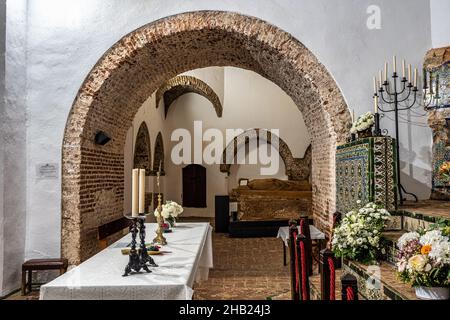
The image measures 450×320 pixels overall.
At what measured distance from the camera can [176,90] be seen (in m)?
12.6

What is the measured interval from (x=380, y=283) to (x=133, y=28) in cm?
426

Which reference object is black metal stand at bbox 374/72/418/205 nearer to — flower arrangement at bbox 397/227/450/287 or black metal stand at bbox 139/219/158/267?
flower arrangement at bbox 397/227/450/287

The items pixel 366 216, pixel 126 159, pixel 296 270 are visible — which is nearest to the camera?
pixel 296 270

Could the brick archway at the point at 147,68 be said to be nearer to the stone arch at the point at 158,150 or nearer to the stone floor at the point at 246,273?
the stone floor at the point at 246,273

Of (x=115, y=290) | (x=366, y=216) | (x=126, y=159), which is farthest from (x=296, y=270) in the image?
(x=126, y=159)

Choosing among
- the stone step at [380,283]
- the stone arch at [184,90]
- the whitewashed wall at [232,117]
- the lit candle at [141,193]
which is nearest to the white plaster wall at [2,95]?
the lit candle at [141,193]

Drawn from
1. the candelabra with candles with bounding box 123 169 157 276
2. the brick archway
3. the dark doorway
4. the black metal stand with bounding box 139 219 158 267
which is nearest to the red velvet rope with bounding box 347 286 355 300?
the candelabra with candles with bounding box 123 169 157 276

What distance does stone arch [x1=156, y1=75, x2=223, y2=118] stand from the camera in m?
11.2

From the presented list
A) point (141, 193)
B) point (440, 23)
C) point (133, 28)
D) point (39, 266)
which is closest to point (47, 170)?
point (39, 266)

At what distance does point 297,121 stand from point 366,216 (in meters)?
9.22

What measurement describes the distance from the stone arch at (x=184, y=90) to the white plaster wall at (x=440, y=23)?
7.19m

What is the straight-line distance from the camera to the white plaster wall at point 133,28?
511 cm

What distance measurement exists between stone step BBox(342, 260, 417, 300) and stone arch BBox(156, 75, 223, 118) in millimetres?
8543

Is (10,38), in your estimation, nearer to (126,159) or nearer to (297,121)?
(126,159)
